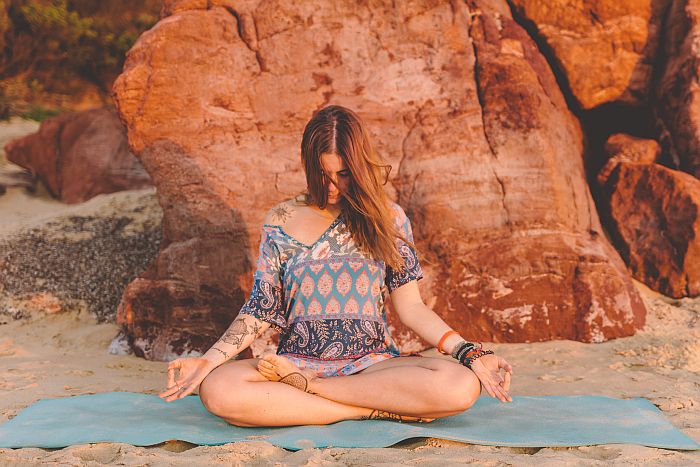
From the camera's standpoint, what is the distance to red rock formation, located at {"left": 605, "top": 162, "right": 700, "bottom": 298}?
182 inches

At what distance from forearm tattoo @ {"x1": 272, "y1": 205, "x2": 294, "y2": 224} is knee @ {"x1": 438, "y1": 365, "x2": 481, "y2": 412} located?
3.38 feet

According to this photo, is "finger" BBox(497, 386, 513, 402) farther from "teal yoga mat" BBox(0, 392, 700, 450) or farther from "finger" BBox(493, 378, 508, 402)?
"teal yoga mat" BBox(0, 392, 700, 450)

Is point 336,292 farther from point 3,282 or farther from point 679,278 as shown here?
point 3,282

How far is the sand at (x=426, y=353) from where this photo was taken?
2.24m

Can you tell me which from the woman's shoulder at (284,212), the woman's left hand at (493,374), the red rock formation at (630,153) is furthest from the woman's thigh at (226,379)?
the red rock formation at (630,153)

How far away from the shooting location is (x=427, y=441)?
2457 millimetres

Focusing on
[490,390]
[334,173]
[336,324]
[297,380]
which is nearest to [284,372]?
[297,380]

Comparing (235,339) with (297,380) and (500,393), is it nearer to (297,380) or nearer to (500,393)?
(297,380)

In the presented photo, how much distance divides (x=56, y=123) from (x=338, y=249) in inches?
253

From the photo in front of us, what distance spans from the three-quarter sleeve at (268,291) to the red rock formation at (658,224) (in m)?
3.01

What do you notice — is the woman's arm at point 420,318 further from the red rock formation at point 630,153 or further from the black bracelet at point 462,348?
the red rock formation at point 630,153

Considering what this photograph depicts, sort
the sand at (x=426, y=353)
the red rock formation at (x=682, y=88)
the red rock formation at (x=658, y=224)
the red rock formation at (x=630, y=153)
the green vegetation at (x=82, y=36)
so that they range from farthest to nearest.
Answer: the green vegetation at (x=82, y=36), the red rock formation at (x=630, y=153), the red rock formation at (x=682, y=88), the red rock formation at (x=658, y=224), the sand at (x=426, y=353)

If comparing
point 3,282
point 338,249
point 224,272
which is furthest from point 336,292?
point 3,282

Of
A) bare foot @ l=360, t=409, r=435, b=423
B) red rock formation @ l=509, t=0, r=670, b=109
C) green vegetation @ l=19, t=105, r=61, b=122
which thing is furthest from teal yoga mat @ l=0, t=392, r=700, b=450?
green vegetation @ l=19, t=105, r=61, b=122
